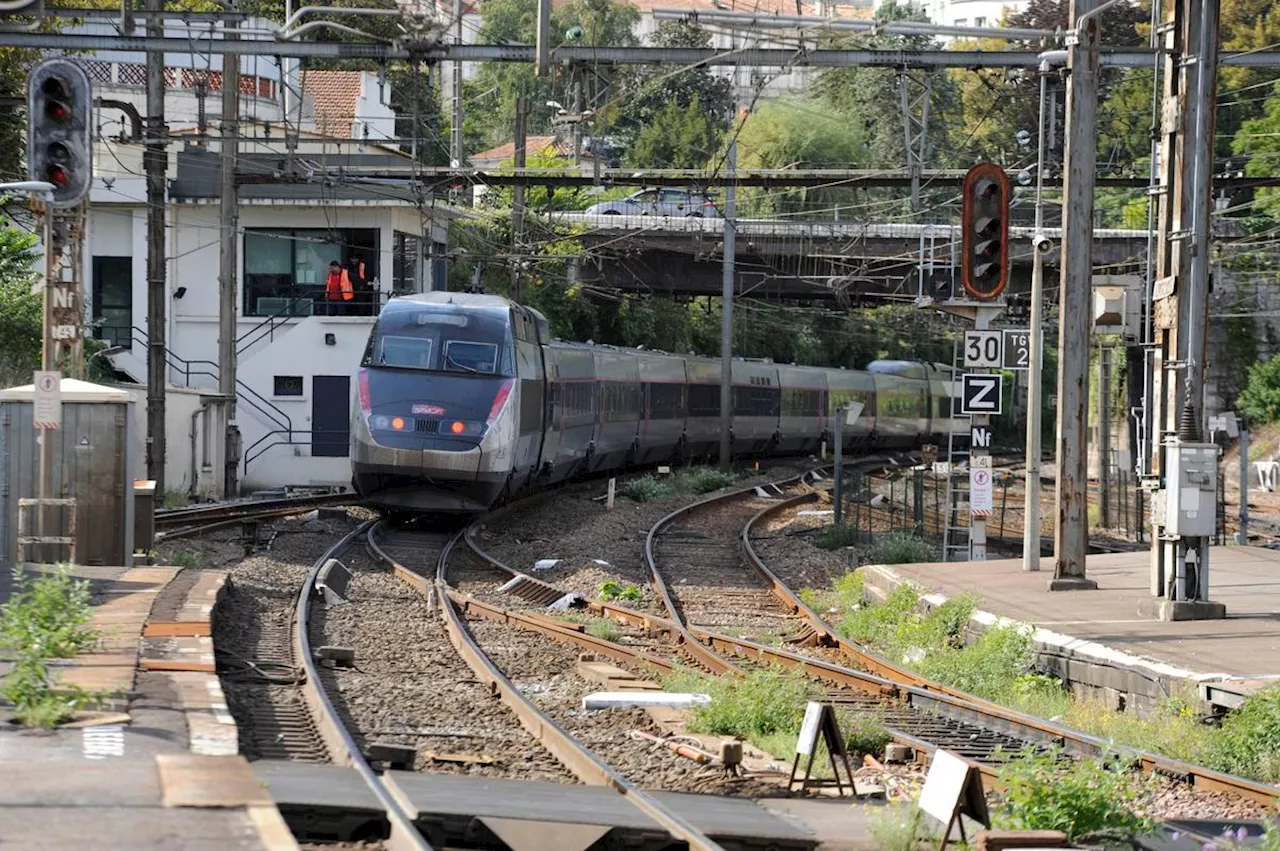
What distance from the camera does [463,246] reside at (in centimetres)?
5388

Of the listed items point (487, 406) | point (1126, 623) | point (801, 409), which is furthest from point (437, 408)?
point (801, 409)

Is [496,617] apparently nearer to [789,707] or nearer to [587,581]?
[587,581]

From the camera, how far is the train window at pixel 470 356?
993 inches

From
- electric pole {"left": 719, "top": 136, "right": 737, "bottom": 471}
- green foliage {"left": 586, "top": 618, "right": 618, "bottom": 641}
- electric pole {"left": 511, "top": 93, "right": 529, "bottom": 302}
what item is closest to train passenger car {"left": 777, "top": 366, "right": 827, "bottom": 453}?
electric pole {"left": 719, "top": 136, "right": 737, "bottom": 471}

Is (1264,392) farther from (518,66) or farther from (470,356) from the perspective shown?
(518,66)

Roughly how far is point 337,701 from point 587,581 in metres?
8.68

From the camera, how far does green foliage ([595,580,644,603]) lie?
18625 mm

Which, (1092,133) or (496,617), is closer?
(496,617)

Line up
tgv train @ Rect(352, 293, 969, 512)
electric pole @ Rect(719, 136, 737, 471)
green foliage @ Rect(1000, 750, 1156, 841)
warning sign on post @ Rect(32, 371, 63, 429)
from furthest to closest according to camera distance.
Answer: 1. electric pole @ Rect(719, 136, 737, 471)
2. tgv train @ Rect(352, 293, 969, 512)
3. warning sign on post @ Rect(32, 371, 63, 429)
4. green foliage @ Rect(1000, 750, 1156, 841)

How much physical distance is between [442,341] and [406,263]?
17273mm

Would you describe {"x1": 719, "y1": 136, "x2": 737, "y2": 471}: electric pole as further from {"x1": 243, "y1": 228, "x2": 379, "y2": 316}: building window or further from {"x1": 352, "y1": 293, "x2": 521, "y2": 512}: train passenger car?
{"x1": 352, "y1": 293, "x2": 521, "y2": 512}: train passenger car

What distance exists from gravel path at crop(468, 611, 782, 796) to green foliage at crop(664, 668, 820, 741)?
1.23ft

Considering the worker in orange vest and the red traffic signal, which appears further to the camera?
the worker in orange vest

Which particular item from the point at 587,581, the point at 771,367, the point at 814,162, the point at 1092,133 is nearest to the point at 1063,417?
the point at 1092,133
